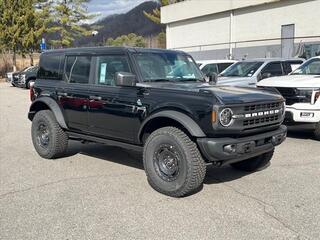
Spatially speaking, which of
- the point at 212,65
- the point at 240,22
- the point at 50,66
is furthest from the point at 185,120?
the point at 240,22

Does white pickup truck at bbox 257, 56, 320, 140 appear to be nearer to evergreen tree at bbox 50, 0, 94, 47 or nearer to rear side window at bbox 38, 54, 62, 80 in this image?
rear side window at bbox 38, 54, 62, 80

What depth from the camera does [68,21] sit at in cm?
4538

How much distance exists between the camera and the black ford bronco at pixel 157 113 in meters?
5.07

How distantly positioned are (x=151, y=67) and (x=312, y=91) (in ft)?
12.4

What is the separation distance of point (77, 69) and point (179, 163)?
8.77 feet

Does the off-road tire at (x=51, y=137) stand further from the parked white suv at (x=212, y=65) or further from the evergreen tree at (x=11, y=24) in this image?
the evergreen tree at (x=11, y=24)

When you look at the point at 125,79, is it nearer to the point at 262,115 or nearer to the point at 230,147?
the point at 230,147

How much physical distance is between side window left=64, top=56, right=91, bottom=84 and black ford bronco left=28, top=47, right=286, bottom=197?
0.02m

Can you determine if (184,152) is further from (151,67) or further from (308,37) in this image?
(308,37)

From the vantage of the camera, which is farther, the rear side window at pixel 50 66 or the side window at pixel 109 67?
the rear side window at pixel 50 66

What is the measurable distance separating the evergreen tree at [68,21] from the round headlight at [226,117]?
4122 centimetres

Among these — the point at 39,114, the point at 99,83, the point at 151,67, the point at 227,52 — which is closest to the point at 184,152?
the point at 151,67

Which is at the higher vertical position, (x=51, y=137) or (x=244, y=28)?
(x=244, y=28)

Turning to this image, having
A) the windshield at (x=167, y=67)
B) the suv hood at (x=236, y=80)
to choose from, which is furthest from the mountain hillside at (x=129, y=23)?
the windshield at (x=167, y=67)
